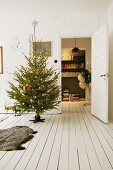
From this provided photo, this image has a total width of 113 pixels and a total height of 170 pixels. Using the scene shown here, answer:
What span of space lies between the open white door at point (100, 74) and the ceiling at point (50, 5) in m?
0.70

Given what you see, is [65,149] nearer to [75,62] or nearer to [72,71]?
[72,71]

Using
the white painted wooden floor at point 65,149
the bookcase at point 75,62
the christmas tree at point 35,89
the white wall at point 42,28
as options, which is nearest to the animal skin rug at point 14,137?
the white painted wooden floor at point 65,149

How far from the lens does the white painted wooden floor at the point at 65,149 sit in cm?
263

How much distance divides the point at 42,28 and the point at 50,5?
0.79 m

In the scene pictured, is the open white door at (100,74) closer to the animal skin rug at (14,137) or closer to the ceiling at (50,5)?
the ceiling at (50,5)

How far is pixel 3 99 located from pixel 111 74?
122 inches

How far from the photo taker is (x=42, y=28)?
19.8 feet

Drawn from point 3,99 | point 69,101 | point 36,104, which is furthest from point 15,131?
point 69,101

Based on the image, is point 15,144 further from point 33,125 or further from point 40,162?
point 33,125

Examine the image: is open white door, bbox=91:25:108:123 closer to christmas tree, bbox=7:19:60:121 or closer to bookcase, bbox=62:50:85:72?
christmas tree, bbox=7:19:60:121

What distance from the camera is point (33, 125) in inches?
187

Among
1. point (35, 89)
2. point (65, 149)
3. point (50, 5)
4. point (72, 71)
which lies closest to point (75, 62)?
point (72, 71)

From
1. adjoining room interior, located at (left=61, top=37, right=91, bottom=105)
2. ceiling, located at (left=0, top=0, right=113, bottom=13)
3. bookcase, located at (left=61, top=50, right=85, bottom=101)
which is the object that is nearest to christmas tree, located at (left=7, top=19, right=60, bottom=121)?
ceiling, located at (left=0, top=0, right=113, bottom=13)

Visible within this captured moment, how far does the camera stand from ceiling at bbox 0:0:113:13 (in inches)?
201
